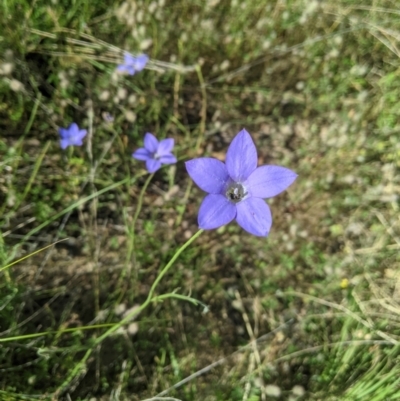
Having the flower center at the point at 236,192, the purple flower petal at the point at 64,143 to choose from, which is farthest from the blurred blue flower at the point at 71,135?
the flower center at the point at 236,192

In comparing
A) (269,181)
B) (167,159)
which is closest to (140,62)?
(167,159)

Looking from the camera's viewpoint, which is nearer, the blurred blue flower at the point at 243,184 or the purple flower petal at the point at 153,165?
the blurred blue flower at the point at 243,184

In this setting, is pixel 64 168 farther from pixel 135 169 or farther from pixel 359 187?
pixel 359 187

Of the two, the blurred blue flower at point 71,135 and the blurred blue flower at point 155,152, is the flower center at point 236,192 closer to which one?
the blurred blue flower at point 155,152

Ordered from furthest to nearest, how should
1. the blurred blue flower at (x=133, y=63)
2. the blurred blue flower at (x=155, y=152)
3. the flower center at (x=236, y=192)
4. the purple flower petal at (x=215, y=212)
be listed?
the blurred blue flower at (x=133, y=63), the blurred blue flower at (x=155, y=152), the flower center at (x=236, y=192), the purple flower petal at (x=215, y=212)

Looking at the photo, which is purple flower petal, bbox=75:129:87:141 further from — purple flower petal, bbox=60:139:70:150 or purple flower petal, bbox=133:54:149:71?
purple flower petal, bbox=133:54:149:71

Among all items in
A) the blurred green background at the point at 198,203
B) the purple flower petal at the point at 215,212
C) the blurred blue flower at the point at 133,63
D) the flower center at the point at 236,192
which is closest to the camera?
the purple flower petal at the point at 215,212

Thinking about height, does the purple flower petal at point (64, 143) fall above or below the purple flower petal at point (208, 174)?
below

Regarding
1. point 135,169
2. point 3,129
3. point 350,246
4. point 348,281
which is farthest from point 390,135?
point 3,129
